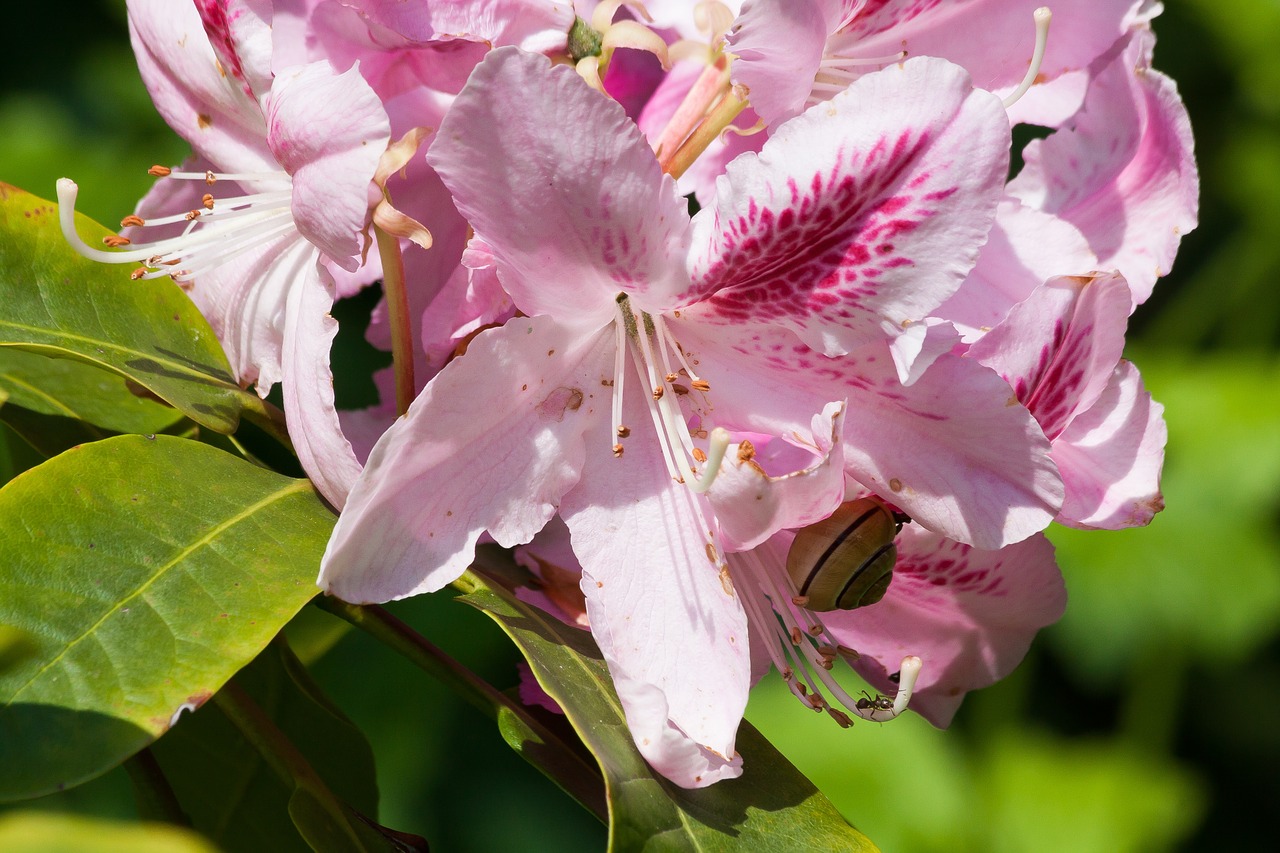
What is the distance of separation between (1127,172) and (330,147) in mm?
531

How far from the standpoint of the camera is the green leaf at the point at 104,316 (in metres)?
0.76

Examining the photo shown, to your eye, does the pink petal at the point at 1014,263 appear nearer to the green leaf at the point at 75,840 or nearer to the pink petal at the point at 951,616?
the pink petal at the point at 951,616

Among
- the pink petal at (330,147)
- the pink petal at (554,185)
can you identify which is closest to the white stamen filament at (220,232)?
the pink petal at (330,147)

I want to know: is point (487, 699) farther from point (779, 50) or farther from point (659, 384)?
point (779, 50)

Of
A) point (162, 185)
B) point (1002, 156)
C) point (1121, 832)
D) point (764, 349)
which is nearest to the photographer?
point (1002, 156)

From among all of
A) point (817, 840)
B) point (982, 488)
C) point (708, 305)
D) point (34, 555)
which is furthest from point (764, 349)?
point (34, 555)

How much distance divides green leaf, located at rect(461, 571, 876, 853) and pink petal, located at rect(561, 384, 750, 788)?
2 cm

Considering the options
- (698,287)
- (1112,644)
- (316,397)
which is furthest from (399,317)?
(1112,644)

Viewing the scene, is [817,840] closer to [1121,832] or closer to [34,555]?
[34,555]

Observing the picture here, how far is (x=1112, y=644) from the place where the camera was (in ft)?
6.93

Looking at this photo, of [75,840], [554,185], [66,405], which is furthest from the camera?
[66,405]

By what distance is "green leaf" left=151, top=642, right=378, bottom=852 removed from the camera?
35.5 inches

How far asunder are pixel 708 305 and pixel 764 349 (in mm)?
41

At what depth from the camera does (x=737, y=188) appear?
64 centimetres
